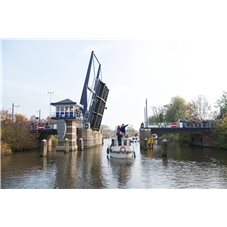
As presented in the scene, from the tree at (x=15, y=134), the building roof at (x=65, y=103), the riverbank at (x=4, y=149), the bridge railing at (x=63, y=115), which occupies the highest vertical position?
the building roof at (x=65, y=103)

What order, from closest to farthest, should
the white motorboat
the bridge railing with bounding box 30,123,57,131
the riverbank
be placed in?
the white motorboat
the riverbank
the bridge railing with bounding box 30,123,57,131

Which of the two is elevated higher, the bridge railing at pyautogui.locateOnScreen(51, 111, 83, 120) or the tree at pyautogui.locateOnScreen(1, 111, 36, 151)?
the bridge railing at pyautogui.locateOnScreen(51, 111, 83, 120)

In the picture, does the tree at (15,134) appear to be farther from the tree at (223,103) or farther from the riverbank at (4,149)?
the tree at (223,103)

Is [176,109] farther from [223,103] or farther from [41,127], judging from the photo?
[41,127]

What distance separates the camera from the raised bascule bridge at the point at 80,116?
30062mm

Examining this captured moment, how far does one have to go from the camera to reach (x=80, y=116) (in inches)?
1278

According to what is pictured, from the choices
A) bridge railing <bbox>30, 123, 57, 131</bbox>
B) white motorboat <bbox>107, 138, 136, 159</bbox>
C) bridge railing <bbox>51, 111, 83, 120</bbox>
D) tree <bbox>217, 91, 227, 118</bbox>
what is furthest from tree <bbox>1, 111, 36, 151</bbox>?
tree <bbox>217, 91, 227, 118</bbox>

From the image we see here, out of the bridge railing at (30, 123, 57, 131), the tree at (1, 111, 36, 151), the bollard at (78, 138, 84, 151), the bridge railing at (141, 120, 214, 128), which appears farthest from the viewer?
the bridge railing at (141, 120, 214, 128)

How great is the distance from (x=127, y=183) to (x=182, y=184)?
232 cm

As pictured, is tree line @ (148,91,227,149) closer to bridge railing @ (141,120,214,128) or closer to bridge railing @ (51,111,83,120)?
bridge railing @ (141,120,214,128)

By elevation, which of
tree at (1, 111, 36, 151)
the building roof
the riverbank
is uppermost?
the building roof

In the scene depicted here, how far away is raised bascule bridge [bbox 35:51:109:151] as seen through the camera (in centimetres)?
3006

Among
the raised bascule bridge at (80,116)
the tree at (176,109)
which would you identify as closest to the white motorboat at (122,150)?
the raised bascule bridge at (80,116)
